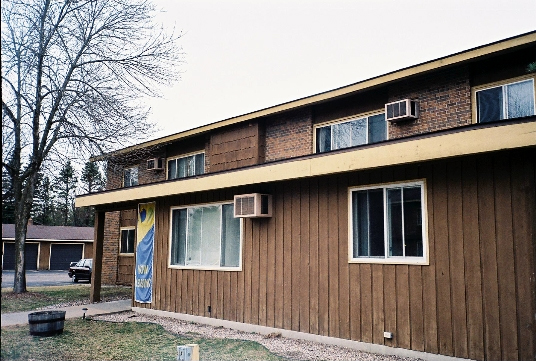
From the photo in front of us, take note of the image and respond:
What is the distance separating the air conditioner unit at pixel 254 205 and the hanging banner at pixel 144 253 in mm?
3720

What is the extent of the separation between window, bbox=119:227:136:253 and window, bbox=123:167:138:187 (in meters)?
2.08

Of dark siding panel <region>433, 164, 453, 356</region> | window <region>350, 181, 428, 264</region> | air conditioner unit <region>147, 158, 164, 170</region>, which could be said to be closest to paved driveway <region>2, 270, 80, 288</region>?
air conditioner unit <region>147, 158, 164, 170</region>

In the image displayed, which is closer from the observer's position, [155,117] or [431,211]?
[431,211]

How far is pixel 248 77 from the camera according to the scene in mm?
17234

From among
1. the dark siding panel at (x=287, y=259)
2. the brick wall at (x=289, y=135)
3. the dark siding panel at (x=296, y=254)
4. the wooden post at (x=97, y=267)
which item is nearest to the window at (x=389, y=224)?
the dark siding panel at (x=296, y=254)

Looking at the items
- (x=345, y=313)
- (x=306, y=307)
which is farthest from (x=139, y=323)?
(x=345, y=313)

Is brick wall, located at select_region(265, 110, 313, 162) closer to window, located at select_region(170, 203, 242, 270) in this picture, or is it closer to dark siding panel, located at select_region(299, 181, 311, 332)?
window, located at select_region(170, 203, 242, 270)

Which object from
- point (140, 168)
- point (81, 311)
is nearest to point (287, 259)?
point (81, 311)

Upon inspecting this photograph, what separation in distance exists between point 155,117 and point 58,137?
10.0 feet

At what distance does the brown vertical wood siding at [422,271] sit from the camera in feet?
20.1

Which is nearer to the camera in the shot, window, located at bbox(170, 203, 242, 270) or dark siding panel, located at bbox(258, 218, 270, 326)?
dark siding panel, located at bbox(258, 218, 270, 326)

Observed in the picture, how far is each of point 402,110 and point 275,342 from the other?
16.3 ft

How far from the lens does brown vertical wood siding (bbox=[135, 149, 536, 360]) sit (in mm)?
6125

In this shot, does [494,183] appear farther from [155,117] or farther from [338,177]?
[155,117]
